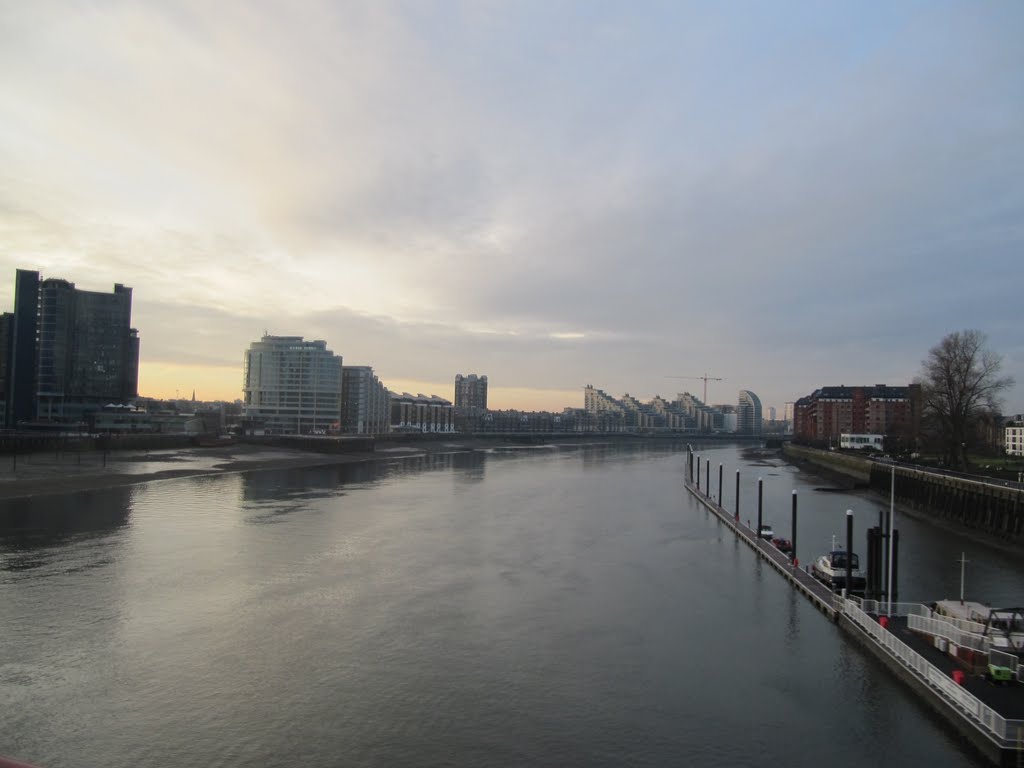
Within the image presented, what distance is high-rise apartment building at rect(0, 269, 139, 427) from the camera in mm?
133625

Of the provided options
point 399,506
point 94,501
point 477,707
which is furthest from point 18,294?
point 477,707

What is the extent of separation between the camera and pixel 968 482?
47469 millimetres

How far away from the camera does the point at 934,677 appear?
17234 mm

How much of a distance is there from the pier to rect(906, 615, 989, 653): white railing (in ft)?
0.24

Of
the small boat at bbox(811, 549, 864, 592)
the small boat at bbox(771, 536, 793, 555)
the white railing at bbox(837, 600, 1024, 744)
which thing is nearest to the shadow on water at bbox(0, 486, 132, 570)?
the white railing at bbox(837, 600, 1024, 744)

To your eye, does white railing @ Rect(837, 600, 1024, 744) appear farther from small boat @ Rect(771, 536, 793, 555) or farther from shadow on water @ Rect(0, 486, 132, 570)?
shadow on water @ Rect(0, 486, 132, 570)

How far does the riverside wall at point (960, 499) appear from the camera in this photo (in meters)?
40.6

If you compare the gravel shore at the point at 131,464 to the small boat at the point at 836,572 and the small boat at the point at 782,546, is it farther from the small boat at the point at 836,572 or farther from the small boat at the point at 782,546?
the small boat at the point at 836,572

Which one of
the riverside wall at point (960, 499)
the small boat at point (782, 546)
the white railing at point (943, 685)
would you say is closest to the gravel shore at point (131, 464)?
the small boat at point (782, 546)

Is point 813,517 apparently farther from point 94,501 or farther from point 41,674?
point 94,501

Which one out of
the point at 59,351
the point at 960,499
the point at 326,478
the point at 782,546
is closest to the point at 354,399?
the point at 59,351

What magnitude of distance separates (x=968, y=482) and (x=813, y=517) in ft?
34.1

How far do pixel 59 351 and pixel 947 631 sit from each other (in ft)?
506

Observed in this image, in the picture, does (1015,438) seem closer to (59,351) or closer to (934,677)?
(934,677)
